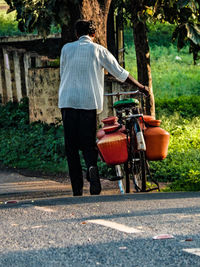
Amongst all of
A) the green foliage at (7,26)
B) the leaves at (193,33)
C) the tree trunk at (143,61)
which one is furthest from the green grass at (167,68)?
the leaves at (193,33)

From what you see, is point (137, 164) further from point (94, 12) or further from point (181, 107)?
point (181, 107)

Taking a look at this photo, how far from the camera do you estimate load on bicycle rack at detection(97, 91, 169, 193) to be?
7.30 metres

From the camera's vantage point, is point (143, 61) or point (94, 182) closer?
point (94, 182)

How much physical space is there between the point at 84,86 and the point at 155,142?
112 centimetres

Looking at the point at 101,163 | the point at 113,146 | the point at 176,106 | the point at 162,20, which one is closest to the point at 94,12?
the point at 162,20

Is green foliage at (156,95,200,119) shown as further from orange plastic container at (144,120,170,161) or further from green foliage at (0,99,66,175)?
orange plastic container at (144,120,170,161)

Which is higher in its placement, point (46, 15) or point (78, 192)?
point (46, 15)

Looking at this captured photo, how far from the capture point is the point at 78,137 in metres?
7.38

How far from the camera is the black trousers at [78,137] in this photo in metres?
7.16

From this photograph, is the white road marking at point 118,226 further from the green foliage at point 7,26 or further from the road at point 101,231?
the green foliage at point 7,26

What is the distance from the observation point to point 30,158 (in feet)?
38.2

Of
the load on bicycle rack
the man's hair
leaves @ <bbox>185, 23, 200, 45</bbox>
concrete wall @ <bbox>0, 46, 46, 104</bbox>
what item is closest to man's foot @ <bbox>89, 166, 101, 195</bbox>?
the load on bicycle rack

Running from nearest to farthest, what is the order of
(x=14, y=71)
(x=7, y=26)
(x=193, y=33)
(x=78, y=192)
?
(x=78, y=192), (x=193, y=33), (x=14, y=71), (x=7, y=26)

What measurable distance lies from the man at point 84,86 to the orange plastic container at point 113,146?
13 centimetres
